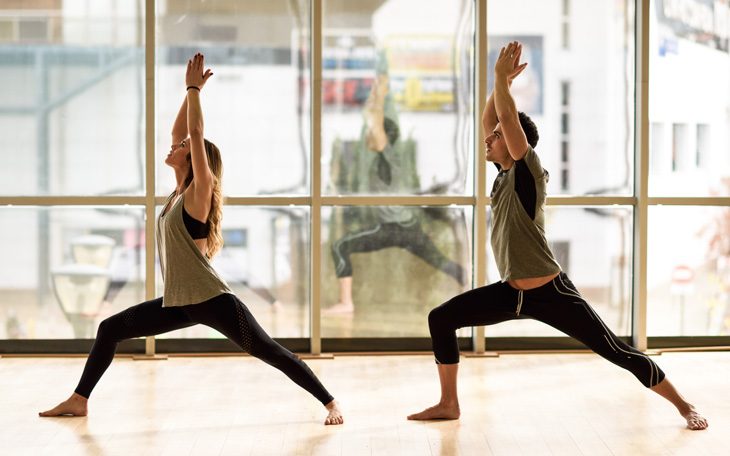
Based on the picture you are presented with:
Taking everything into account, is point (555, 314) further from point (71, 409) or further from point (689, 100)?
point (689, 100)

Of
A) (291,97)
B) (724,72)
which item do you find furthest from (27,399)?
(724,72)

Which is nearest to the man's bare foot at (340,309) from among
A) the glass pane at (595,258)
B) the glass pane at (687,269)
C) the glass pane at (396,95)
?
the glass pane at (396,95)

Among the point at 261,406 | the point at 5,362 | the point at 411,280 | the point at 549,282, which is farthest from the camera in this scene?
the point at 411,280

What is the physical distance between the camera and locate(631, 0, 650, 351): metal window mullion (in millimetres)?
6070

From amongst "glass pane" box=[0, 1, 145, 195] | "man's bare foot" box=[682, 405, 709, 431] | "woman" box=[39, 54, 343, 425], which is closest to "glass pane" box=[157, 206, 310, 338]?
"glass pane" box=[0, 1, 145, 195]

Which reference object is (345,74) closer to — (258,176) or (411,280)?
(258,176)

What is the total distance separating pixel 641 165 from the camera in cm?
609

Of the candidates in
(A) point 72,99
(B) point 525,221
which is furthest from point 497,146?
(A) point 72,99

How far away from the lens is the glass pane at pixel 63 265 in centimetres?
602

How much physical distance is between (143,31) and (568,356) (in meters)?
3.25

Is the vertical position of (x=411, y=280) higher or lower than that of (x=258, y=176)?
lower

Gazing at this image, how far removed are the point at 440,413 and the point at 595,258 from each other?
243 centimetres

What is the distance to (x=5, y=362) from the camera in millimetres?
5785

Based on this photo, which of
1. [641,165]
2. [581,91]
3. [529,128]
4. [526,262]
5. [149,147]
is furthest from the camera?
[581,91]
